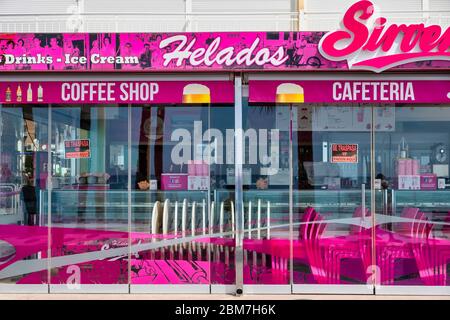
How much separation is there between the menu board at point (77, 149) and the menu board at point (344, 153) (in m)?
3.46

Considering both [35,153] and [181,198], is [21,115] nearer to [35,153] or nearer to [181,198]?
[35,153]

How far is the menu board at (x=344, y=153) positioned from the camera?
7465mm

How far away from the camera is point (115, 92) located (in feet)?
23.5

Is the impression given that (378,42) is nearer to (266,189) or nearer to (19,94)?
(266,189)

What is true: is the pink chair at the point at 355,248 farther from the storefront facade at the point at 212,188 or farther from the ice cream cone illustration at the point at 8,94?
the ice cream cone illustration at the point at 8,94

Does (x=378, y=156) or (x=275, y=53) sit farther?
(x=378, y=156)

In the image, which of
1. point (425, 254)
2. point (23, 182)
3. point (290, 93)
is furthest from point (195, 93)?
point (425, 254)

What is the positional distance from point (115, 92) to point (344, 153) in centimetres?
327

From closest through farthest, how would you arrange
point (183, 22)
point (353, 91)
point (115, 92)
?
point (353, 91)
point (115, 92)
point (183, 22)

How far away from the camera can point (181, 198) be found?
25.1 ft

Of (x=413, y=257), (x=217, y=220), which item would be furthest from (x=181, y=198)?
(x=413, y=257)

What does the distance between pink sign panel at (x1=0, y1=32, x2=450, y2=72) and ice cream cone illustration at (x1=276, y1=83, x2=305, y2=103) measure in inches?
10.7

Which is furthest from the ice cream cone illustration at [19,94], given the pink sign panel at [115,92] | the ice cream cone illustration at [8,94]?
the ice cream cone illustration at [8,94]
